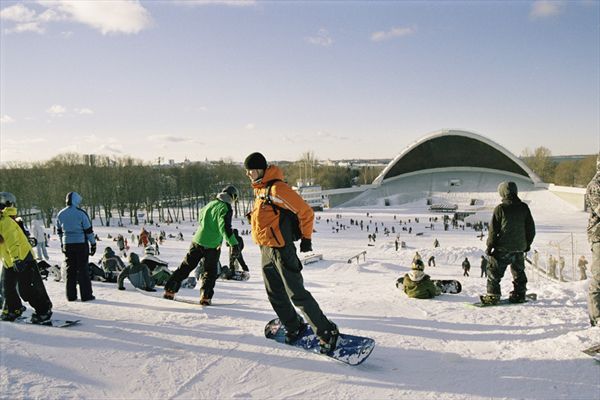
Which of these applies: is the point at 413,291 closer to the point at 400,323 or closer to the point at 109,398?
the point at 400,323

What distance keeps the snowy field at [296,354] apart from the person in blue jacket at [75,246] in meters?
0.25

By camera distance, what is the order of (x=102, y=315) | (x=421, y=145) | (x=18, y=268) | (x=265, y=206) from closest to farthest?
(x=265, y=206) < (x=18, y=268) < (x=102, y=315) < (x=421, y=145)

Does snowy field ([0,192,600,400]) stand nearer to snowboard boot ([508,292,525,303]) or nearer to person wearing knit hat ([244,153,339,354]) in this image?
snowboard boot ([508,292,525,303])

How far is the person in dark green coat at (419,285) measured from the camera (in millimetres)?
5391

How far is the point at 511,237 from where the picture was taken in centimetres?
480

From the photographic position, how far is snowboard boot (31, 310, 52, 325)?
391 centimetres

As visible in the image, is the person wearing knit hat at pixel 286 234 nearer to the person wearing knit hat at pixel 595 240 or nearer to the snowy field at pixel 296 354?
the snowy field at pixel 296 354

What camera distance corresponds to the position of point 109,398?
8.39 feet

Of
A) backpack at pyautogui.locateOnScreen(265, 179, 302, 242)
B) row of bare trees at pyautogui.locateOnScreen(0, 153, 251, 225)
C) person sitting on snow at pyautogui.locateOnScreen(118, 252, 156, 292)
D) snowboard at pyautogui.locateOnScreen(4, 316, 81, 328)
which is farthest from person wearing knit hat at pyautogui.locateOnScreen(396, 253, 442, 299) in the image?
row of bare trees at pyautogui.locateOnScreen(0, 153, 251, 225)

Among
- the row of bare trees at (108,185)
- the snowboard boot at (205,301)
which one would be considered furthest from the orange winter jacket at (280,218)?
the row of bare trees at (108,185)

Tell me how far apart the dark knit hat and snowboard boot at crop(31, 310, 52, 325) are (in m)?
2.61

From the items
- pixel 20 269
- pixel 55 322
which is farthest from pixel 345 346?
pixel 20 269

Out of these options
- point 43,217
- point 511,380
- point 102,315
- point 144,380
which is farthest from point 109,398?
point 43,217

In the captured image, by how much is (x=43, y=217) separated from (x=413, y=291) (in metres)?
48.2
